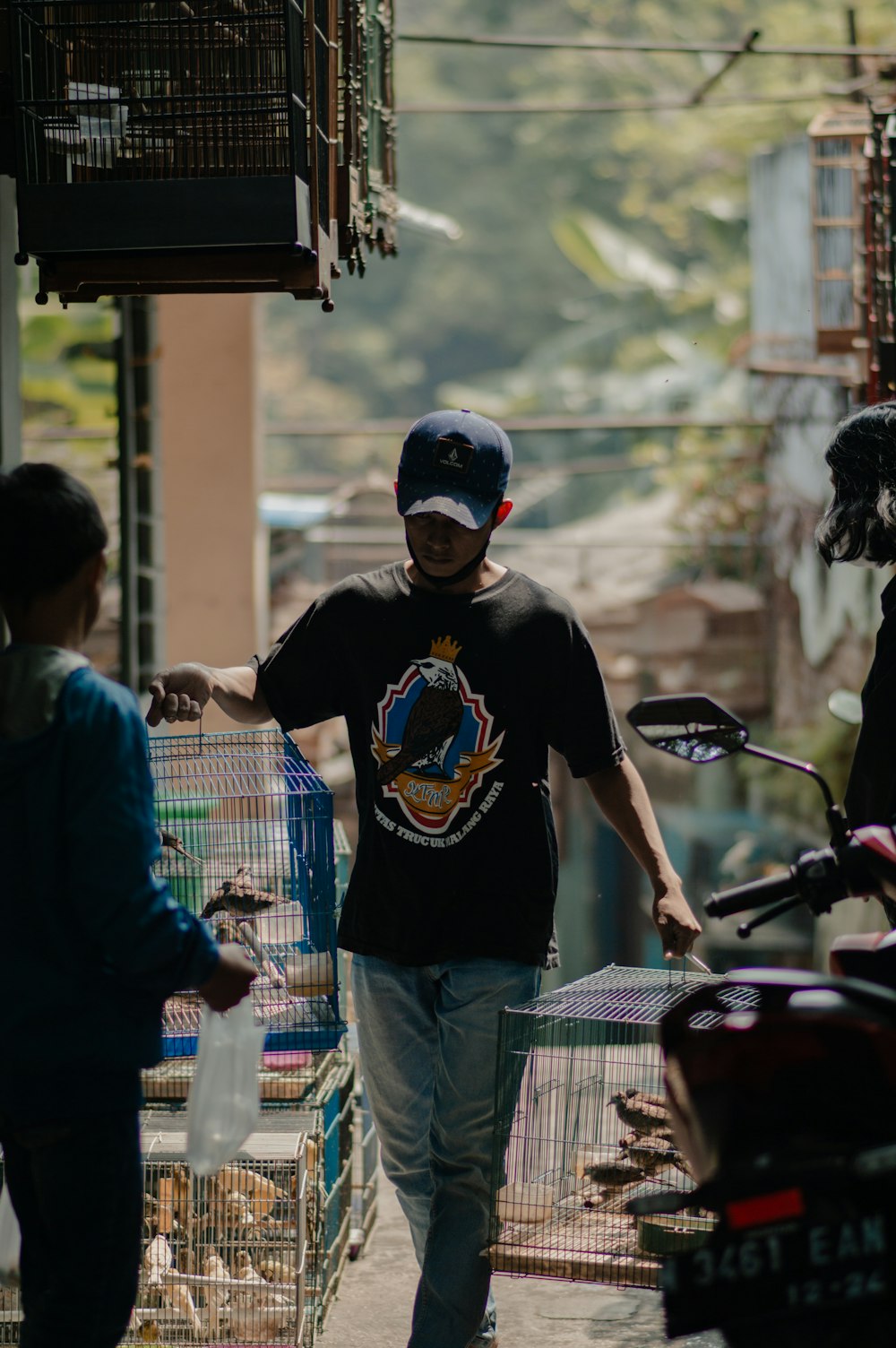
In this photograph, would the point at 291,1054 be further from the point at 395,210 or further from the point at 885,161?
the point at 885,161

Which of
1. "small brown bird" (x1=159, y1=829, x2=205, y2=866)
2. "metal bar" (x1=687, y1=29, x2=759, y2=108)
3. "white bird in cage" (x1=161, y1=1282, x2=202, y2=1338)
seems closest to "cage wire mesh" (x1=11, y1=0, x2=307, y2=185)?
"small brown bird" (x1=159, y1=829, x2=205, y2=866)

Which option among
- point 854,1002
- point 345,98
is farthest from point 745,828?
point 854,1002

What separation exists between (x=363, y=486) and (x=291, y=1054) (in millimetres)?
12583

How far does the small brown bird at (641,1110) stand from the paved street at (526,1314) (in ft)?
1.72

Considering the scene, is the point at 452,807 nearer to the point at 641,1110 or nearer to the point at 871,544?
the point at 641,1110

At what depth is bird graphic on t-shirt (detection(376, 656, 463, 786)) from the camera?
3729mm

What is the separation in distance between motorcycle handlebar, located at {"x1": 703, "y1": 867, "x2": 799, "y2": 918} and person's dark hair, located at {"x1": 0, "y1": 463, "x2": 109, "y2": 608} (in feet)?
4.27

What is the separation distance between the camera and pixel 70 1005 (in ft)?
8.81

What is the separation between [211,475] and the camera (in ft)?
32.5

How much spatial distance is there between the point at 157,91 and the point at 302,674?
1754 millimetres

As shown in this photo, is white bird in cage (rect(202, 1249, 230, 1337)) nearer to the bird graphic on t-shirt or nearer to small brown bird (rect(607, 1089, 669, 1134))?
small brown bird (rect(607, 1089, 669, 1134))

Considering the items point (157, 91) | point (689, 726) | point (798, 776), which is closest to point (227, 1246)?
point (689, 726)

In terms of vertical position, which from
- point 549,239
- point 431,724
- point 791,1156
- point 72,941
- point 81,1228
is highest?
point 549,239

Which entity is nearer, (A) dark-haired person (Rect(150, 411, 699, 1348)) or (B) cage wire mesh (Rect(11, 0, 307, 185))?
(A) dark-haired person (Rect(150, 411, 699, 1348))
